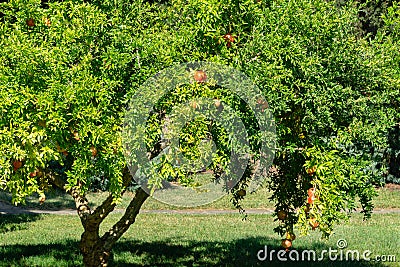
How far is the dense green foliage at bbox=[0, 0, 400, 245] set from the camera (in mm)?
3441

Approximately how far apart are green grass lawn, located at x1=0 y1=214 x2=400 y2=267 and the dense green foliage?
3.58m

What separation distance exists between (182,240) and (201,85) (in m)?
5.81

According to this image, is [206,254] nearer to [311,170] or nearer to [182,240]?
[182,240]

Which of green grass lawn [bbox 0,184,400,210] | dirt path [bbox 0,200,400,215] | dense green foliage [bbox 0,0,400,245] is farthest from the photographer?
green grass lawn [bbox 0,184,400,210]

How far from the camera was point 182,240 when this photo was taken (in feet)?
29.4

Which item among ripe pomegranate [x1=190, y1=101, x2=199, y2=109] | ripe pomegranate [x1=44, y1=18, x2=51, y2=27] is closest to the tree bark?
ripe pomegranate [x1=44, y1=18, x2=51, y2=27]

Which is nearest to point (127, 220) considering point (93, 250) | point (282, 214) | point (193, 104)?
point (93, 250)

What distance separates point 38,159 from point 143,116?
0.67m

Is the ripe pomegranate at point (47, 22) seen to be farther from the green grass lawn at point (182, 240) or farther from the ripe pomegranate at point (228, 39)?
the green grass lawn at point (182, 240)

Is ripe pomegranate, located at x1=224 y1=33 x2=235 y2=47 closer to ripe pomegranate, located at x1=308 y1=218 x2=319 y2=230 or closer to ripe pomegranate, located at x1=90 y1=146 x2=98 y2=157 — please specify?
ripe pomegranate, located at x1=90 y1=146 x2=98 y2=157

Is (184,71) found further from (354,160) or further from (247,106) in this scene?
(354,160)

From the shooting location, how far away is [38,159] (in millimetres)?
3369

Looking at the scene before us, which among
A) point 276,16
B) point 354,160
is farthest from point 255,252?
point 276,16

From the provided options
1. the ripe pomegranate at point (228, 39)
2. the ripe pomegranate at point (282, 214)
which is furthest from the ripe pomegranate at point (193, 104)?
the ripe pomegranate at point (282, 214)
